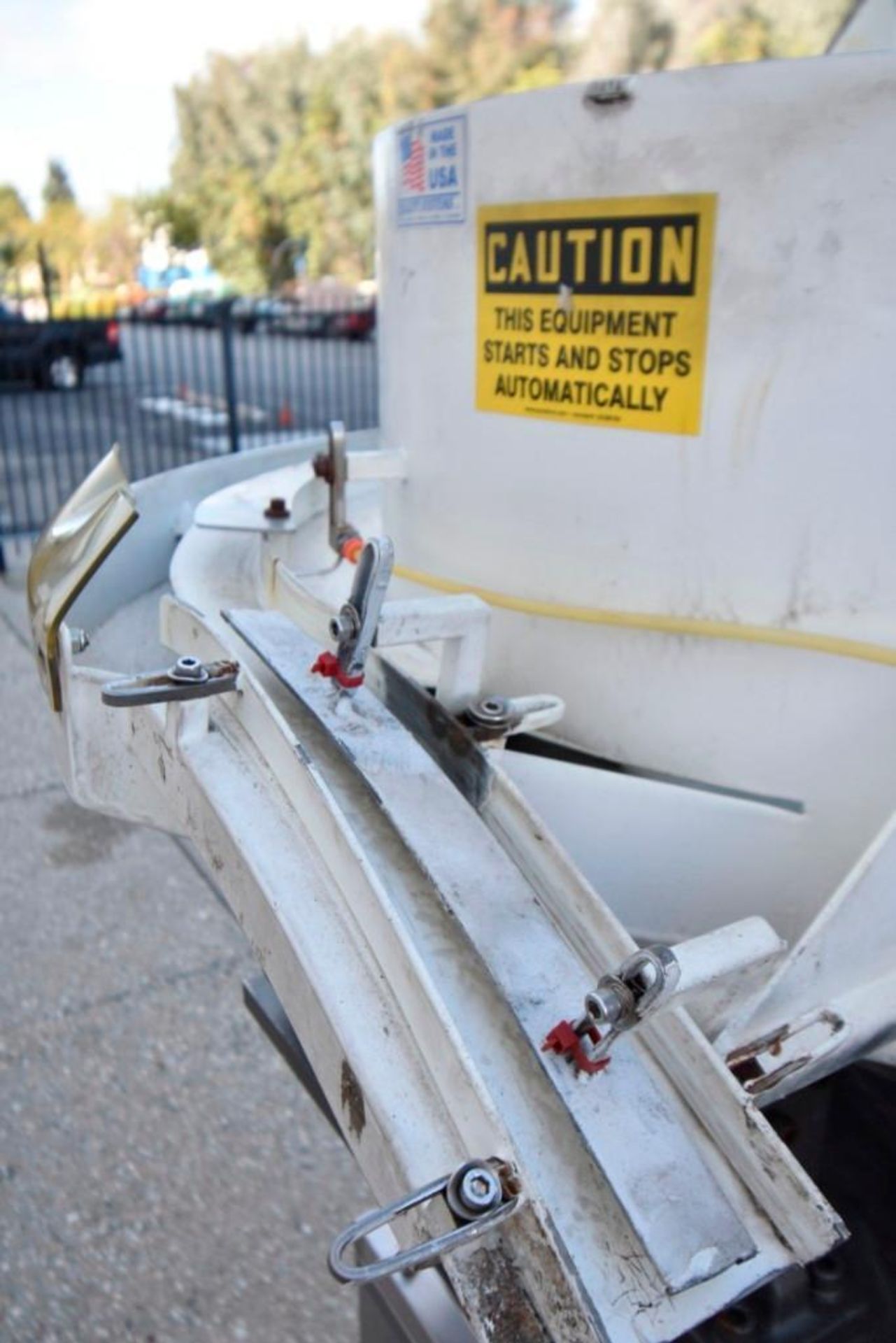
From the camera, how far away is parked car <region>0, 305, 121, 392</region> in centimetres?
1058

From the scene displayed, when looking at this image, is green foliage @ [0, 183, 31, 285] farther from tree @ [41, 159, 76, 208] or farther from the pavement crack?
the pavement crack

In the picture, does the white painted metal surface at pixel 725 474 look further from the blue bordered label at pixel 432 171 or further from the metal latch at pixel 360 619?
the metal latch at pixel 360 619

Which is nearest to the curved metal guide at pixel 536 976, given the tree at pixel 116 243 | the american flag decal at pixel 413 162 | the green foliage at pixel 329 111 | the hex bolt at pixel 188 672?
the hex bolt at pixel 188 672

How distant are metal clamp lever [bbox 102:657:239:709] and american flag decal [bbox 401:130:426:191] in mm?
787

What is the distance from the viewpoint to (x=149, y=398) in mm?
11859

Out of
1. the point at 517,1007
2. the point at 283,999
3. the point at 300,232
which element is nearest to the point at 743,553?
the point at 517,1007

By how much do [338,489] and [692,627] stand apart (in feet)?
2.36

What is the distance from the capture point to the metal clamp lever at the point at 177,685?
1219 mm

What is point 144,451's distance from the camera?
27.5ft

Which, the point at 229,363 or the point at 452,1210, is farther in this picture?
the point at 229,363

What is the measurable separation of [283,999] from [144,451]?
7.72 meters

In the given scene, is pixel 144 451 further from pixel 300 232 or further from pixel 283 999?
pixel 300 232

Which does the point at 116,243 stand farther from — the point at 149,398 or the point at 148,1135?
the point at 148,1135

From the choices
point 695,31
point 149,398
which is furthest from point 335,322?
point 695,31
